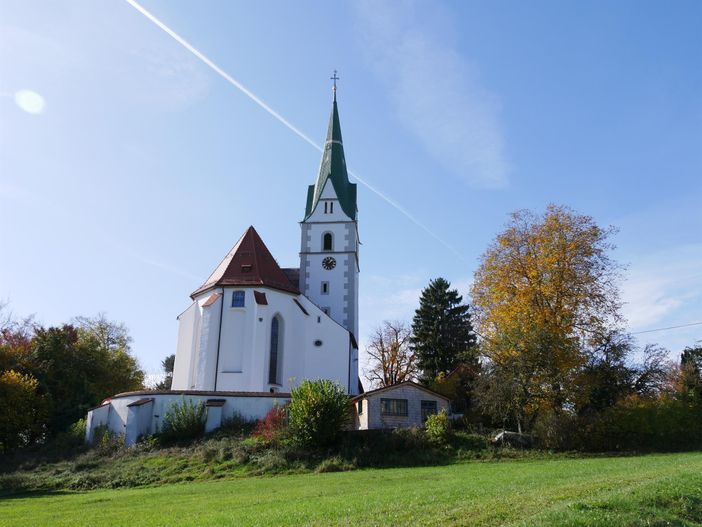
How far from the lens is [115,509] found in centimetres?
1490

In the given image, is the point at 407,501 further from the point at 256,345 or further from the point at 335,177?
the point at 335,177

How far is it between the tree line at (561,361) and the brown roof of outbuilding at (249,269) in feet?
40.8

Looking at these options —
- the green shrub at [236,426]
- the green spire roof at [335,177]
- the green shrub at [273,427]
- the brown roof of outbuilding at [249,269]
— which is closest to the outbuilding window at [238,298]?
the brown roof of outbuilding at [249,269]

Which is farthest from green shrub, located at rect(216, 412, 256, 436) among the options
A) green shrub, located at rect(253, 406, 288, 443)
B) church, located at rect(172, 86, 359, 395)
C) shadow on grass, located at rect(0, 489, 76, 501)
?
shadow on grass, located at rect(0, 489, 76, 501)

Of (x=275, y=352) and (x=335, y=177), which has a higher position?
(x=335, y=177)

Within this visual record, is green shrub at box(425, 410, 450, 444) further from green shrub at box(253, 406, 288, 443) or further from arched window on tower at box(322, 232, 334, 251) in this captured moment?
arched window on tower at box(322, 232, 334, 251)

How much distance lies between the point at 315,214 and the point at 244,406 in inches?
730

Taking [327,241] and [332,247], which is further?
[327,241]

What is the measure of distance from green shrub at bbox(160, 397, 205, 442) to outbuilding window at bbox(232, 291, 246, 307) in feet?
24.4

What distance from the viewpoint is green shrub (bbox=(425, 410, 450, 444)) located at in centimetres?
2650

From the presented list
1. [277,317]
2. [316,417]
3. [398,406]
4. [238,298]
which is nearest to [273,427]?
[316,417]

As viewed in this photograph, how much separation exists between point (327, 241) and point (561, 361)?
21495 millimetres

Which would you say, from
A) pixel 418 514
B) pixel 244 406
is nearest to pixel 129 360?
pixel 244 406

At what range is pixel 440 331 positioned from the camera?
48344mm
